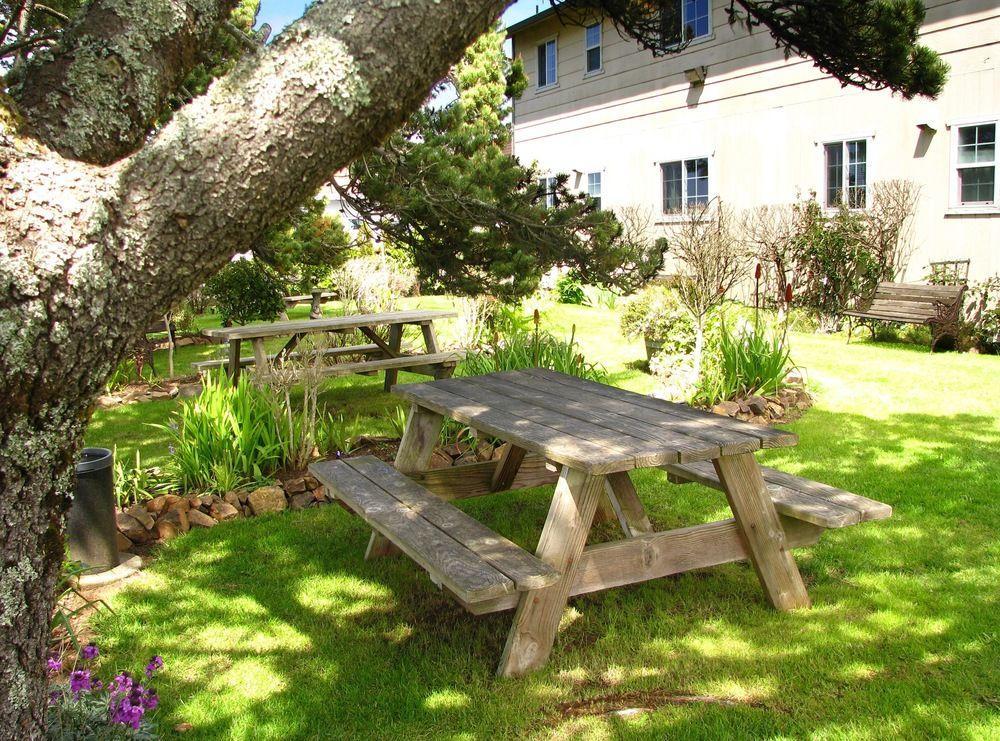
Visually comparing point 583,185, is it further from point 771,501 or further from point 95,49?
point 95,49

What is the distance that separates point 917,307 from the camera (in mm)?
10781

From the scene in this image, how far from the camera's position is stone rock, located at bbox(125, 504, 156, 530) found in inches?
192

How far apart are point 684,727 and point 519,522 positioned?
7.26 feet

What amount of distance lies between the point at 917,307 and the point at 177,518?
30.3 feet

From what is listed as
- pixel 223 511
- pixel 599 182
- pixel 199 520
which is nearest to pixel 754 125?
pixel 599 182

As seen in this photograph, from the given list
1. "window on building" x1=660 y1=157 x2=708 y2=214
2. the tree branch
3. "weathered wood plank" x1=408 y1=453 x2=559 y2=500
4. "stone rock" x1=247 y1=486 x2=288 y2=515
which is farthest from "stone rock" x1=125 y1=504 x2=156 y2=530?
"window on building" x1=660 y1=157 x2=708 y2=214

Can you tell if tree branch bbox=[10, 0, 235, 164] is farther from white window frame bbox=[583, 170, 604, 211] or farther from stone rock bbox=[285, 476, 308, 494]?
white window frame bbox=[583, 170, 604, 211]

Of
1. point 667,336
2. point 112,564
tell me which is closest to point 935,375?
point 667,336

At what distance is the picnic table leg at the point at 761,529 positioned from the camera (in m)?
3.56

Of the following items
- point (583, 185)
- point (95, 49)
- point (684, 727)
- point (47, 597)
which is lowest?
point (684, 727)

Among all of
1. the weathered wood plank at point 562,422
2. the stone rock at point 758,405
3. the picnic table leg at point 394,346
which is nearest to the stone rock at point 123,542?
the weathered wood plank at point 562,422

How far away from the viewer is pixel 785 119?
1345cm

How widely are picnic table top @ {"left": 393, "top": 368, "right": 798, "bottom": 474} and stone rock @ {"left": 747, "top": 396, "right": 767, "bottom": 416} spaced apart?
8.73 feet

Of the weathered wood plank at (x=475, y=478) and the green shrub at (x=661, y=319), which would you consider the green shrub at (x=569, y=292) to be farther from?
the weathered wood plank at (x=475, y=478)
